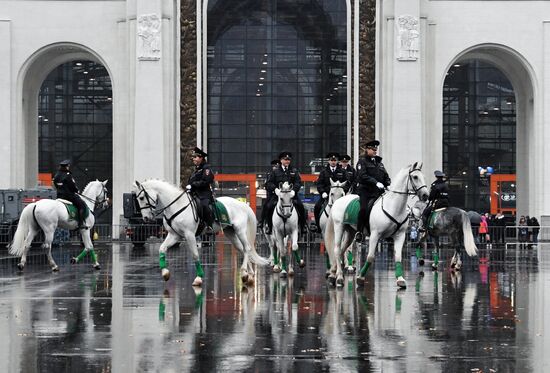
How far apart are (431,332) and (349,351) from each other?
1972mm

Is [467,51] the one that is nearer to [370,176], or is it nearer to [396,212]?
[370,176]

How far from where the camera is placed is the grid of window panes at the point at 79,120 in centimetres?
8562

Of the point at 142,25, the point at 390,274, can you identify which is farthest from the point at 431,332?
the point at 142,25

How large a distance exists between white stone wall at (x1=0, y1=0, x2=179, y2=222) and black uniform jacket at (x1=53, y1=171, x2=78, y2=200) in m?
25.5

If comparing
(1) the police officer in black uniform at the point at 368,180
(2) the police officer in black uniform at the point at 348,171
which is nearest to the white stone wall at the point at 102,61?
(2) the police officer in black uniform at the point at 348,171

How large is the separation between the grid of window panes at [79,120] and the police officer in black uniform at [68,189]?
59.5 meters

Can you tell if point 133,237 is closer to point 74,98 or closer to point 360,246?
point 360,246

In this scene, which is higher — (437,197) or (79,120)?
(79,120)

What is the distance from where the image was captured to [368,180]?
20328mm

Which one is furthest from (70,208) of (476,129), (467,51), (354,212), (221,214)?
(476,129)

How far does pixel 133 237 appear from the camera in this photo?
1924 inches

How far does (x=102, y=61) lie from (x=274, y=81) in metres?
20.2

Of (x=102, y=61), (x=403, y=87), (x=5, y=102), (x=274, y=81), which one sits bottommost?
(x=5, y=102)

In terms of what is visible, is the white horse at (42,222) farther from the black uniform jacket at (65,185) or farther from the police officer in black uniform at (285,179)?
the police officer in black uniform at (285,179)
